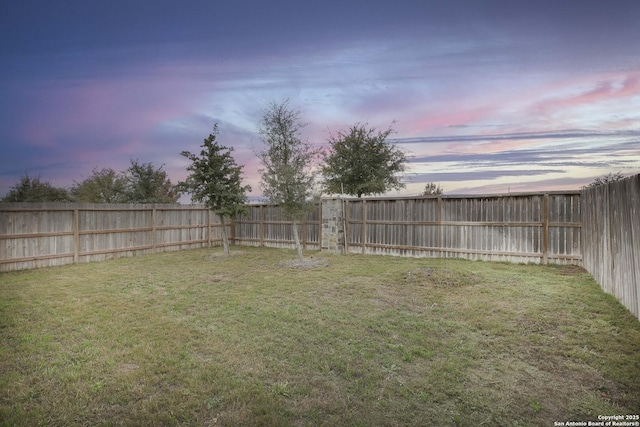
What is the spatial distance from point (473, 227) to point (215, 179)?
351 inches

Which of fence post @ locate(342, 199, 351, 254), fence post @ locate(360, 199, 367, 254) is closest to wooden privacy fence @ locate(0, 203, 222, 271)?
fence post @ locate(342, 199, 351, 254)

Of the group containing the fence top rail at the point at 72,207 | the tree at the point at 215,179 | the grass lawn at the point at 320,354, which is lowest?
the grass lawn at the point at 320,354

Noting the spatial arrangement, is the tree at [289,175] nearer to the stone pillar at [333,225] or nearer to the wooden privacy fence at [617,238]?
the stone pillar at [333,225]

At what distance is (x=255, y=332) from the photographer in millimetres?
4383

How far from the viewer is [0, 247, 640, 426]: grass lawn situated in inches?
107

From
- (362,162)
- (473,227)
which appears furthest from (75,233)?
(362,162)

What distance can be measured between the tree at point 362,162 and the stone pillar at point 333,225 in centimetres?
928

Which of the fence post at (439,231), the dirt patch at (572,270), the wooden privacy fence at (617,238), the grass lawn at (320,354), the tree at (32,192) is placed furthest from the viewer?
the tree at (32,192)

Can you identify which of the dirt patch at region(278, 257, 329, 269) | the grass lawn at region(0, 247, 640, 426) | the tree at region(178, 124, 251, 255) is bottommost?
the grass lawn at region(0, 247, 640, 426)

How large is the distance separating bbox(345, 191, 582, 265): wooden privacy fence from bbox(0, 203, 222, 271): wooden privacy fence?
709cm

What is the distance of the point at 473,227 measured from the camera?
9.95 m

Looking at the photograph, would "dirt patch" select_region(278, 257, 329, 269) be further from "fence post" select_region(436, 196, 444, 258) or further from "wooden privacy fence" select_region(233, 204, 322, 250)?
"fence post" select_region(436, 196, 444, 258)

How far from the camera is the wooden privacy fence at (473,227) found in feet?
28.3

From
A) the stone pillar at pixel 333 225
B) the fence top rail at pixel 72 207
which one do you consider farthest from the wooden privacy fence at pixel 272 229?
the fence top rail at pixel 72 207
